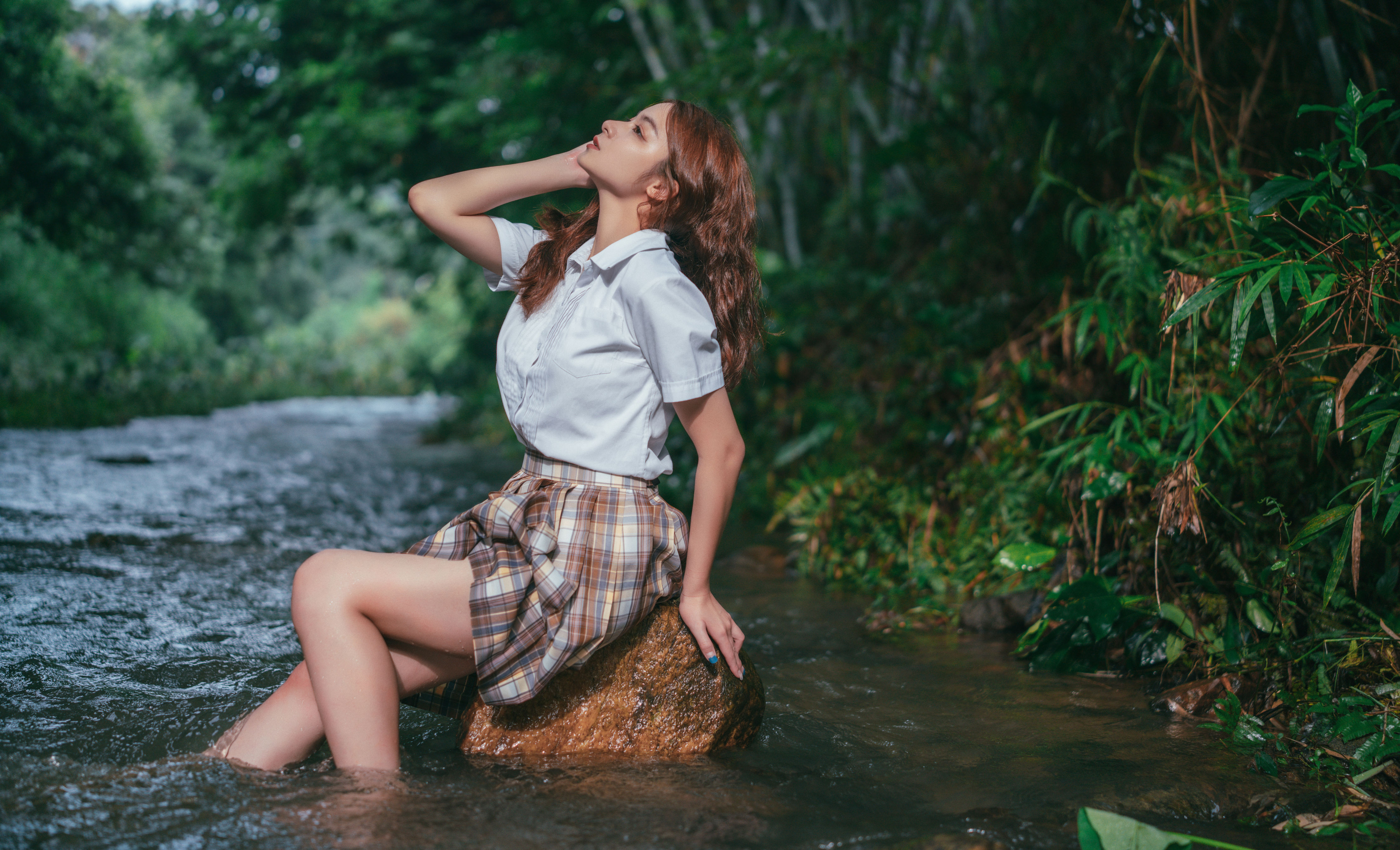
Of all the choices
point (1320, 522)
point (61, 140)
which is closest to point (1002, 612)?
point (1320, 522)

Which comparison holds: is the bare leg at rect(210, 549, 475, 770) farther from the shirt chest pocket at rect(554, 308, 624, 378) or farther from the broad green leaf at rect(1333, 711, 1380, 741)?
the broad green leaf at rect(1333, 711, 1380, 741)

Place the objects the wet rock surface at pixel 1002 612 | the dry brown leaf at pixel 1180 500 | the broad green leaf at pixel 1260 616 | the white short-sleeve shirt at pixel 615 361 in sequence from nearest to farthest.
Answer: the white short-sleeve shirt at pixel 615 361 < the dry brown leaf at pixel 1180 500 < the broad green leaf at pixel 1260 616 < the wet rock surface at pixel 1002 612

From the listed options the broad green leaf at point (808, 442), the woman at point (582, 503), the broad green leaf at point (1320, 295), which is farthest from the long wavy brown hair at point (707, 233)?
the broad green leaf at point (808, 442)

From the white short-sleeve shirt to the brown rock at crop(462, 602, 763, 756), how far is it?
42 centimetres

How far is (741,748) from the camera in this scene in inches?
92.1

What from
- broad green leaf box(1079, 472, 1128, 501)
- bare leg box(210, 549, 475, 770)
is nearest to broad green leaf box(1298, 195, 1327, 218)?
broad green leaf box(1079, 472, 1128, 501)

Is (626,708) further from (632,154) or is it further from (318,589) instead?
(632,154)

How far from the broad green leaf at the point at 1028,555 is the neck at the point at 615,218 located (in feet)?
6.48

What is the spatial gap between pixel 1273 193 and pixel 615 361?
1.81 meters

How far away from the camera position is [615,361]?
79.7 inches

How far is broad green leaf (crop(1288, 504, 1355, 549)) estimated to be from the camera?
232cm

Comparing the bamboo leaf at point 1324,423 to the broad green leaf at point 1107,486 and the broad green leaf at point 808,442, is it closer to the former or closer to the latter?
the broad green leaf at point 1107,486

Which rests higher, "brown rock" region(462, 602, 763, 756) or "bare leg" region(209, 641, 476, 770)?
"bare leg" region(209, 641, 476, 770)

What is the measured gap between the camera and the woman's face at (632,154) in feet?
6.97
